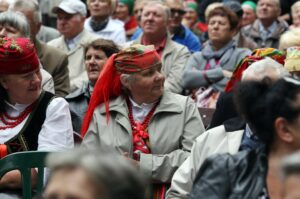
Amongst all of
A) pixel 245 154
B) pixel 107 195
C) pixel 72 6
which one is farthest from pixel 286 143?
pixel 72 6

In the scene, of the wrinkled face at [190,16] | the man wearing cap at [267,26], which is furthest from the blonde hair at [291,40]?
the wrinkled face at [190,16]

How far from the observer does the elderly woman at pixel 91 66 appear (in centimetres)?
708

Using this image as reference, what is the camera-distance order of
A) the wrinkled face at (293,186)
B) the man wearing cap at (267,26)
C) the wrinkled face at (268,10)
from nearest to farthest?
1. the wrinkled face at (293,186)
2. the man wearing cap at (267,26)
3. the wrinkled face at (268,10)

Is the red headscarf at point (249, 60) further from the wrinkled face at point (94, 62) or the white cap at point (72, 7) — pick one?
the white cap at point (72, 7)

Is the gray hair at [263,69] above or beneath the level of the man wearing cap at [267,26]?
above

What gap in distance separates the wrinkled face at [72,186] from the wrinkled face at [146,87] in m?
3.21

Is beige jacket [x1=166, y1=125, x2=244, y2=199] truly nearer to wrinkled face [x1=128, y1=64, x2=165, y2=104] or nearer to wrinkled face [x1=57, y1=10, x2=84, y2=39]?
wrinkled face [x1=128, y1=64, x2=165, y2=104]

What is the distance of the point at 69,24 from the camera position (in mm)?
9414

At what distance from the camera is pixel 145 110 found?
587 centimetres

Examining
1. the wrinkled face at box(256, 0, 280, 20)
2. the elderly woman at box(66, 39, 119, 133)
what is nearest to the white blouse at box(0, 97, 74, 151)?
the elderly woman at box(66, 39, 119, 133)

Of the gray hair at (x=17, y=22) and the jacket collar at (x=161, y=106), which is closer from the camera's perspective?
the jacket collar at (x=161, y=106)

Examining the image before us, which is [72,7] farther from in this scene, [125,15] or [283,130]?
[283,130]

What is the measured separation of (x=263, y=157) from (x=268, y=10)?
25.0ft

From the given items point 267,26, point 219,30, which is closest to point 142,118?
point 219,30
